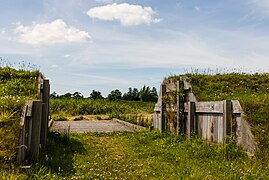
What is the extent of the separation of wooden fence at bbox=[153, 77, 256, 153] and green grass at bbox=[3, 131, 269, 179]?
0.36 metres

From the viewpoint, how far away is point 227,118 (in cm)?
852

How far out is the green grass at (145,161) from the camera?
21.1ft

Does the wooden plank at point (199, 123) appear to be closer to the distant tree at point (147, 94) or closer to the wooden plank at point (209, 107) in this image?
the wooden plank at point (209, 107)

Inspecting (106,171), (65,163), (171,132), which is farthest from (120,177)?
(171,132)

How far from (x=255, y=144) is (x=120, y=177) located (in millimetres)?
3265

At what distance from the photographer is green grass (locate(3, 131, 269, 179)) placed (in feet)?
21.1

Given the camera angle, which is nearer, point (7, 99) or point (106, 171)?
point (106, 171)

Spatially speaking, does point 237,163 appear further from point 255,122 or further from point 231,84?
point 231,84

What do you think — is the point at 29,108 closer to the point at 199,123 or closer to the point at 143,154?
the point at 143,154

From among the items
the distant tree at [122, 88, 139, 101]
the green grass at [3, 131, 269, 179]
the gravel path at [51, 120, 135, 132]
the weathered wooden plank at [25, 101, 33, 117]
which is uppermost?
the distant tree at [122, 88, 139, 101]

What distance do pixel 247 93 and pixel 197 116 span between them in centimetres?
→ 290

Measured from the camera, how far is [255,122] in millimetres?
8211

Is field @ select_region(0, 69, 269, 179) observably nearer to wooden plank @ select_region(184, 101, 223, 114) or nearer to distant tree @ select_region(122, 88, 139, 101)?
wooden plank @ select_region(184, 101, 223, 114)

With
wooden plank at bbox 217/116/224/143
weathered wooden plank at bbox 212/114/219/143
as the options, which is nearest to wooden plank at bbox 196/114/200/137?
weathered wooden plank at bbox 212/114/219/143
